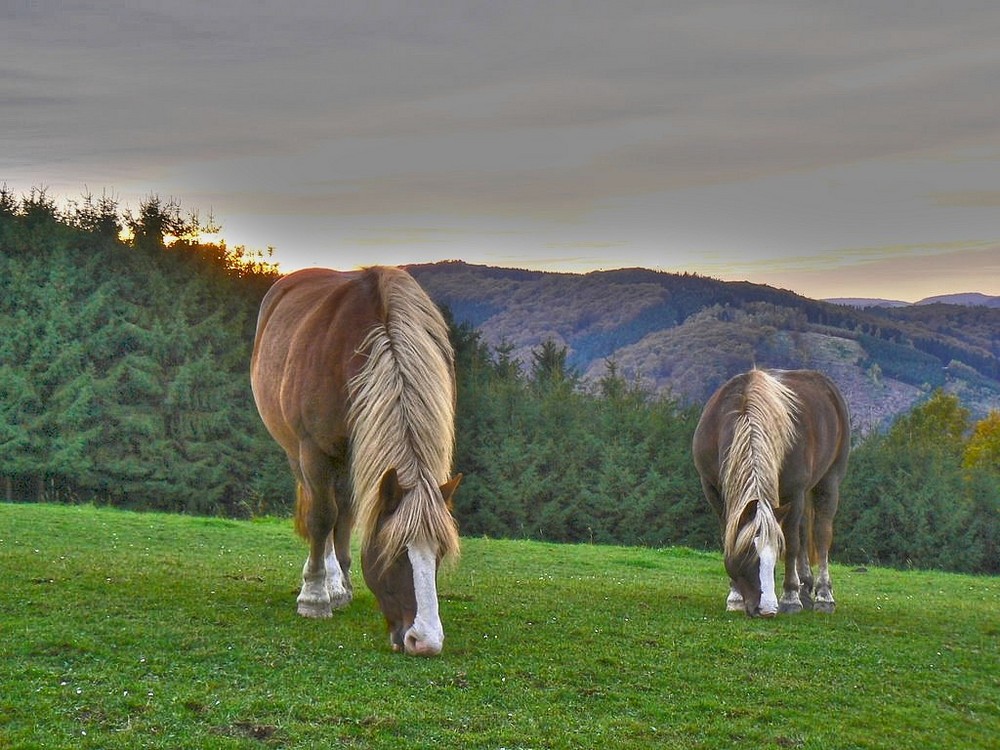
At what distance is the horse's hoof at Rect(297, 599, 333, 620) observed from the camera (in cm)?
756

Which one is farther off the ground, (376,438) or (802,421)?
(802,421)

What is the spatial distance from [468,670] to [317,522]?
1984 millimetres

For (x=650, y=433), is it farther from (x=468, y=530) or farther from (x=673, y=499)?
(x=468, y=530)

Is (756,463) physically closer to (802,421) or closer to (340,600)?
(802,421)

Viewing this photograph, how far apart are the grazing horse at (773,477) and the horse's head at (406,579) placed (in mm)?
3543

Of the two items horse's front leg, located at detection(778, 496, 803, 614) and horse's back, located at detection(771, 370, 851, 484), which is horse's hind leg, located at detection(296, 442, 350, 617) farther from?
horse's back, located at detection(771, 370, 851, 484)

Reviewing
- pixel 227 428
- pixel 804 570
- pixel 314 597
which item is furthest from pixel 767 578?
pixel 227 428

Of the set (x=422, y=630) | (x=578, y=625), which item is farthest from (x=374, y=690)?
(x=578, y=625)

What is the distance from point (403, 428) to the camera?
6715mm

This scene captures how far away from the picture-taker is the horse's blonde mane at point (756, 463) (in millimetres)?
8695

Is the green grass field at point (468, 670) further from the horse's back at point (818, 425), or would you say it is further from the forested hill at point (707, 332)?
the forested hill at point (707, 332)

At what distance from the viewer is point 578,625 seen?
316 inches

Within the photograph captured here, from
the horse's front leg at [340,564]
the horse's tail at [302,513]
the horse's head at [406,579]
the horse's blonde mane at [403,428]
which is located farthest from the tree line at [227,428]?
the horse's head at [406,579]

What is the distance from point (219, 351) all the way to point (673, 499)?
20270 millimetres
